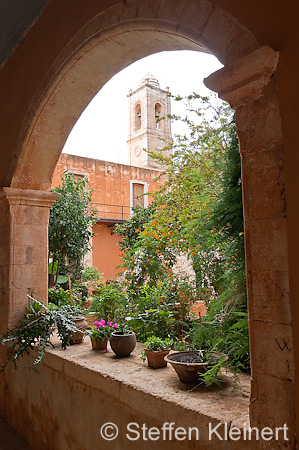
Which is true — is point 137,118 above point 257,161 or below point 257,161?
above

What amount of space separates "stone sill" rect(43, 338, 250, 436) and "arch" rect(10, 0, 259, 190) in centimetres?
151

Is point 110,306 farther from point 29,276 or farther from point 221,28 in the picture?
point 221,28

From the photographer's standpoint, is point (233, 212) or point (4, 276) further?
point (4, 276)

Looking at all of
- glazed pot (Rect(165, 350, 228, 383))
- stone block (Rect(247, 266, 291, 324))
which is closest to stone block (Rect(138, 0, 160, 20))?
stone block (Rect(247, 266, 291, 324))

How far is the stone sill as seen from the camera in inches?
59.2

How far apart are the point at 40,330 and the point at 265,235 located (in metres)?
2.15

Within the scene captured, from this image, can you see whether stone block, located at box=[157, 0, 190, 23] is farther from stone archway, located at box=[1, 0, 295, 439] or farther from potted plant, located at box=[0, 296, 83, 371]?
potted plant, located at box=[0, 296, 83, 371]

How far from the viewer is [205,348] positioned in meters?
2.08

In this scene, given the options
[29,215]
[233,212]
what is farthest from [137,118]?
[233,212]

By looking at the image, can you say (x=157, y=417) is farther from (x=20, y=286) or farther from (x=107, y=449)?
(x=20, y=286)

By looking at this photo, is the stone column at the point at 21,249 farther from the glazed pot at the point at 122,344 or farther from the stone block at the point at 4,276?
the glazed pot at the point at 122,344

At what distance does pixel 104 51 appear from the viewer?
251 centimetres

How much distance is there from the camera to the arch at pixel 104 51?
1.57 m

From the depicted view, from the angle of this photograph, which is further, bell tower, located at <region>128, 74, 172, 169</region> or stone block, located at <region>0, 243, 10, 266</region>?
bell tower, located at <region>128, 74, 172, 169</region>
